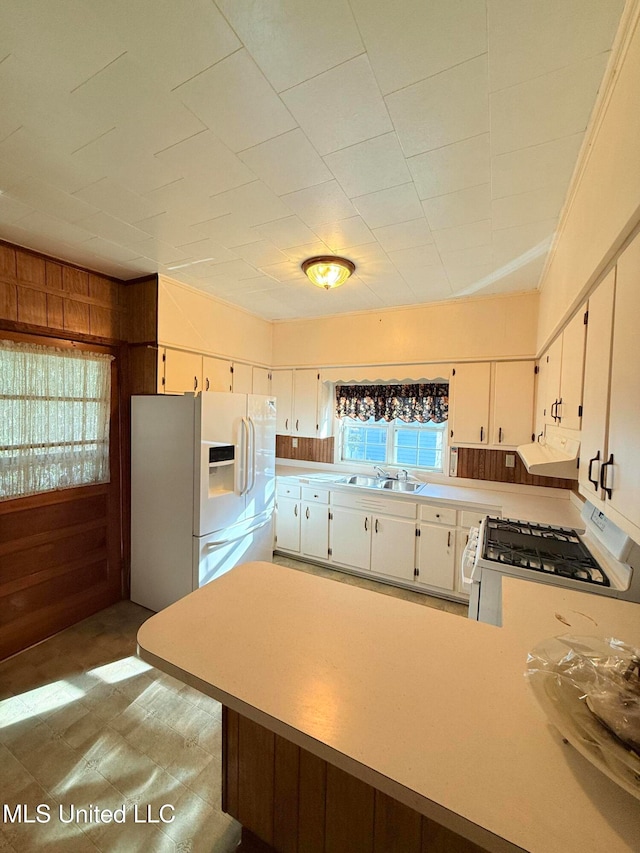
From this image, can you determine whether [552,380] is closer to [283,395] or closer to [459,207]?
[459,207]

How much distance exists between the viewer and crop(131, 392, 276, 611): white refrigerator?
2594 mm

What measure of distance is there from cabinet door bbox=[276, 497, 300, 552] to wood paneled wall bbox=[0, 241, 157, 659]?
1461 millimetres

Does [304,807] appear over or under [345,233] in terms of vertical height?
under

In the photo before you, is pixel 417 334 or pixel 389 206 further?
pixel 417 334

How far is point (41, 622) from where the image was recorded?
7.89 ft

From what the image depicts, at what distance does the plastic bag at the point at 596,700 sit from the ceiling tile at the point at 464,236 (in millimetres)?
1984

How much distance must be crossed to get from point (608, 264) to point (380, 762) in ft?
5.30

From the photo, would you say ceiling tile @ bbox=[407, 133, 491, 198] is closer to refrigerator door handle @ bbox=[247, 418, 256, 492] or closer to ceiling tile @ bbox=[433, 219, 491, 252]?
ceiling tile @ bbox=[433, 219, 491, 252]

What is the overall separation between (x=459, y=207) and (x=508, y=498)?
2.29 m

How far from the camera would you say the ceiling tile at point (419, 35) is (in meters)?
0.89

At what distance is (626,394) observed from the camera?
101 centimetres

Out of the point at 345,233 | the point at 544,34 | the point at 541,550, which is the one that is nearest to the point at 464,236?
the point at 345,233

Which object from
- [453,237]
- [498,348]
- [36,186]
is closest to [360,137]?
[453,237]

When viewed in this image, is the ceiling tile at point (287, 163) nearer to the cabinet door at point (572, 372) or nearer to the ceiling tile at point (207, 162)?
the ceiling tile at point (207, 162)
